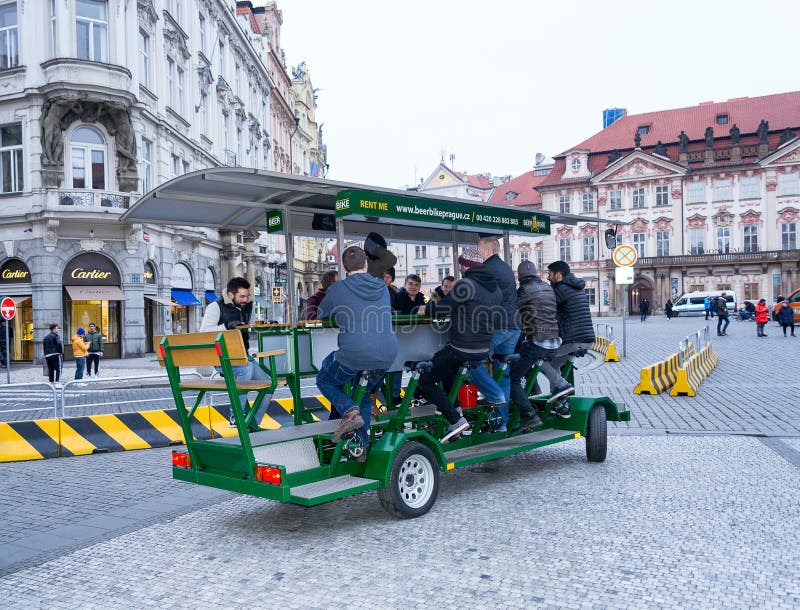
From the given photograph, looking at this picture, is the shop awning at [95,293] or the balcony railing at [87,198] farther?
the shop awning at [95,293]

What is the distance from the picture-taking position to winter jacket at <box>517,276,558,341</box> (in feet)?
26.1

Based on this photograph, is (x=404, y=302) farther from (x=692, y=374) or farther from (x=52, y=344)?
(x=52, y=344)

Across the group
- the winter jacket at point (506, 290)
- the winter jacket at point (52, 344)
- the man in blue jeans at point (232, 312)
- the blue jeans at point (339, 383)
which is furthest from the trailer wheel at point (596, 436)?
the winter jacket at point (52, 344)

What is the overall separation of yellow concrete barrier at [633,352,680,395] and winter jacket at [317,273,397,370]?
8.82 metres

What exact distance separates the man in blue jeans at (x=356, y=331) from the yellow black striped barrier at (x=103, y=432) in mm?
2213

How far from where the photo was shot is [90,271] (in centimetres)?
2684

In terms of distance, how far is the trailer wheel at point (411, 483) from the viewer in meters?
5.89

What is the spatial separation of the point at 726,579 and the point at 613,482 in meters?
2.52

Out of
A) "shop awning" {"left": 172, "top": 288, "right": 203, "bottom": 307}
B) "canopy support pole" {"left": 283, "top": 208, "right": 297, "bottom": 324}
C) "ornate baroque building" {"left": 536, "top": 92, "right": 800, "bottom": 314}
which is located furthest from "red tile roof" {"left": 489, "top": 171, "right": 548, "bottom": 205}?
"canopy support pole" {"left": 283, "top": 208, "right": 297, "bottom": 324}

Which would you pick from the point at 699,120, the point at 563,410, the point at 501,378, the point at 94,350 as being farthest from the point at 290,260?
the point at 699,120

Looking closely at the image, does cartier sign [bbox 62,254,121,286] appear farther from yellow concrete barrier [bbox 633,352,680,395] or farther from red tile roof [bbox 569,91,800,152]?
red tile roof [bbox 569,91,800,152]

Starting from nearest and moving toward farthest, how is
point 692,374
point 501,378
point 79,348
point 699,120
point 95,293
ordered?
point 501,378, point 692,374, point 79,348, point 95,293, point 699,120

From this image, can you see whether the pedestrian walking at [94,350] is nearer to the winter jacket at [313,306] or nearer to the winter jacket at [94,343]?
the winter jacket at [94,343]

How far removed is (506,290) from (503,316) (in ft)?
0.86
